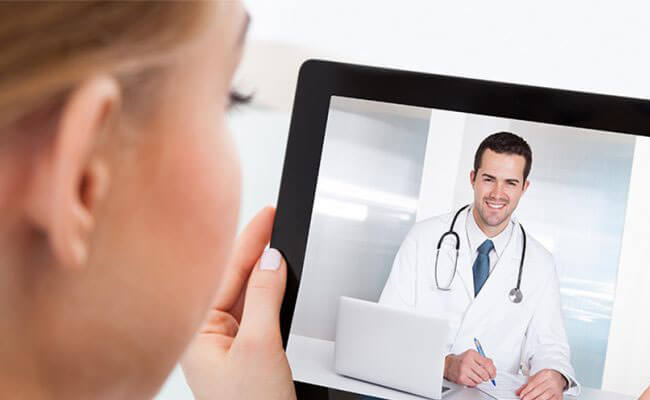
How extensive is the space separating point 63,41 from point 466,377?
0.47 meters

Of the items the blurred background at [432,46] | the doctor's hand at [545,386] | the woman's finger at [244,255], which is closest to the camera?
the doctor's hand at [545,386]

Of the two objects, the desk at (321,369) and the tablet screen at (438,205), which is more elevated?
the tablet screen at (438,205)

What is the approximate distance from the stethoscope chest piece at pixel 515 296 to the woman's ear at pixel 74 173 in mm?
443

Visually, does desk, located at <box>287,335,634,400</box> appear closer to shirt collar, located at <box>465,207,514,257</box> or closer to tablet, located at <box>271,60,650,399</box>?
tablet, located at <box>271,60,650,399</box>

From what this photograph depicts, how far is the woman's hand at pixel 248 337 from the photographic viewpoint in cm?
66

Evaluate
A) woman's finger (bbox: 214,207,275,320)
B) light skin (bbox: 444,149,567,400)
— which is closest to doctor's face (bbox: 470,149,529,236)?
light skin (bbox: 444,149,567,400)

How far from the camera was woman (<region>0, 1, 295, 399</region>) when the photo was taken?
0.75 feet

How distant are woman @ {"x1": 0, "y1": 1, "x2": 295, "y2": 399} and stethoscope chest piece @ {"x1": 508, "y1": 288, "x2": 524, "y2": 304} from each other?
35 cm

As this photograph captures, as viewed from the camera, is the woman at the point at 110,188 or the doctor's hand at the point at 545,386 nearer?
the woman at the point at 110,188

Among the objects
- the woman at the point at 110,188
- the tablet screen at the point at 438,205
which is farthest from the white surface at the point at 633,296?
the woman at the point at 110,188

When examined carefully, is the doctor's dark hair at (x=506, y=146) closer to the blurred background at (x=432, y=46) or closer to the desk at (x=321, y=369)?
the desk at (x=321, y=369)

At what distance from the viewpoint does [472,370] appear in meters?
0.60

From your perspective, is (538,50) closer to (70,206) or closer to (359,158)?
(359,158)

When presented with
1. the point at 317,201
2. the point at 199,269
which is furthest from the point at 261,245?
the point at 199,269
